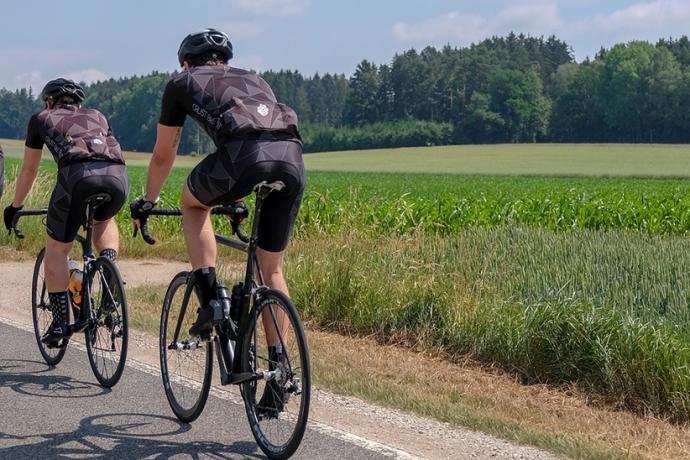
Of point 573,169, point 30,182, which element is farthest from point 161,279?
point 573,169

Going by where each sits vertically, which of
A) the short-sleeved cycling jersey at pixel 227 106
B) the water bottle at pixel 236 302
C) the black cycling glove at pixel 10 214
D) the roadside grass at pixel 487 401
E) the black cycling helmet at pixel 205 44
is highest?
the black cycling helmet at pixel 205 44

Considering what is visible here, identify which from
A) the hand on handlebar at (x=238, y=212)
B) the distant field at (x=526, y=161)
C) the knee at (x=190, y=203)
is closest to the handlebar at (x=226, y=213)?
the hand on handlebar at (x=238, y=212)

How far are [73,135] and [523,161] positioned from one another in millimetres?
64587

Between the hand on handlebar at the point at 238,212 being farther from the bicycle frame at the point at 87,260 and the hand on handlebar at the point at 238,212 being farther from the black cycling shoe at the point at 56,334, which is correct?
the black cycling shoe at the point at 56,334

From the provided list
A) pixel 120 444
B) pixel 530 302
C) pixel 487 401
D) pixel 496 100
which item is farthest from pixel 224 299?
pixel 496 100

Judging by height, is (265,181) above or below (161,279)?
above

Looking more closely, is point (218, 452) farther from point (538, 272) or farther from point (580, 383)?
point (538, 272)

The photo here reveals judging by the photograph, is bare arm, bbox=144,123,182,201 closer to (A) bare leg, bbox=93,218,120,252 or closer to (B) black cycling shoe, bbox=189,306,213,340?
(B) black cycling shoe, bbox=189,306,213,340

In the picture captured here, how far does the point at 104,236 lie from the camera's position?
6.59 meters

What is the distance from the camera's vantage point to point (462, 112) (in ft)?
406

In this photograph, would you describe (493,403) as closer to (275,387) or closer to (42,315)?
(275,387)

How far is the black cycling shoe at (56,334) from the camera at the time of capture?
652 centimetres

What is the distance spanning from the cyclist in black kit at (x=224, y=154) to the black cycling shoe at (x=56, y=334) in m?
1.89

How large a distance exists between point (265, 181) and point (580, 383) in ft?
10.3
